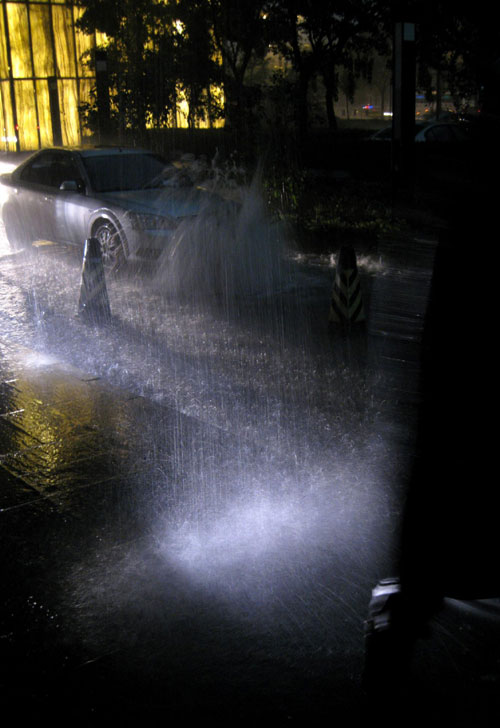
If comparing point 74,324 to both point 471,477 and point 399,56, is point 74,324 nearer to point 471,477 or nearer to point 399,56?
point 399,56

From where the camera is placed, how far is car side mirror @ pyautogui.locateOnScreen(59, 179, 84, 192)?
10.9 m

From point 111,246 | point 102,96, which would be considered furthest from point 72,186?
point 102,96

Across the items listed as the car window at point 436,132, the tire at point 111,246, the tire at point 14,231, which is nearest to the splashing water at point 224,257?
the tire at point 111,246

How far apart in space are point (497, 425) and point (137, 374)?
4.58 meters

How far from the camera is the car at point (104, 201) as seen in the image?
33.4 feet

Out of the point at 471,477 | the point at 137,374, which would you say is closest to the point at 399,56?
the point at 137,374

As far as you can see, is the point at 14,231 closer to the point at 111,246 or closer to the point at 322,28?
the point at 111,246

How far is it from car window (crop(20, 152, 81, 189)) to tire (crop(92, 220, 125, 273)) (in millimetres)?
1216

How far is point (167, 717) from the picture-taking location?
2.62 m

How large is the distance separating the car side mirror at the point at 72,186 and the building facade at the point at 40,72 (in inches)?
1046

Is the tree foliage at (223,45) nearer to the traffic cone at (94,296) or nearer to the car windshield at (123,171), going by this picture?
the car windshield at (123,171)

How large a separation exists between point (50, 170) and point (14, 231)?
1.39 m

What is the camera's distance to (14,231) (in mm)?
12688

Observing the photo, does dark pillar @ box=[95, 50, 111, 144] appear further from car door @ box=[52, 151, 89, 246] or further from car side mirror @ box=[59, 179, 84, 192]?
car side mirror @ box=[59, 179, 84, 192]
